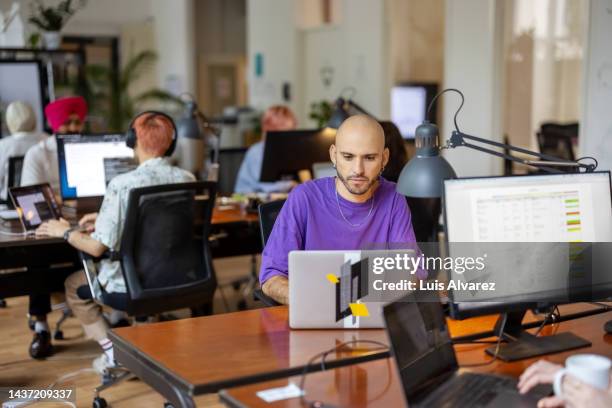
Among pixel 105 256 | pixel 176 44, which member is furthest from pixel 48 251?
pixel 176 44

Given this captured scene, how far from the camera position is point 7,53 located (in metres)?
7.85

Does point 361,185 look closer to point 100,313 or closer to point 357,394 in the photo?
point 357,394

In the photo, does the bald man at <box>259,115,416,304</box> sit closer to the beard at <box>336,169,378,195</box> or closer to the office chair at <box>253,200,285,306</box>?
the beard at <box>336,169,378,195</box>

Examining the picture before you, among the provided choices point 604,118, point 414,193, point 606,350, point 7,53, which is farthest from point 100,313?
point 7,53

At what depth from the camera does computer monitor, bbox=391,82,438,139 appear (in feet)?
27.2

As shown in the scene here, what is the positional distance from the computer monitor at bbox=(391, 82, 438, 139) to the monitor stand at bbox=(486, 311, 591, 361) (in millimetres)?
5950

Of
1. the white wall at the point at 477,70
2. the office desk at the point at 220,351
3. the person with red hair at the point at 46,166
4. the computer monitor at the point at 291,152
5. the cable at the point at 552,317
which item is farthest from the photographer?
the white wall at the point at 477,70

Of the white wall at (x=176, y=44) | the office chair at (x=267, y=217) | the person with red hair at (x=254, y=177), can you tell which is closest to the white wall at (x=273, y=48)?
the white wall at (x=176, y=44)

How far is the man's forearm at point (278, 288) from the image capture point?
273 cm

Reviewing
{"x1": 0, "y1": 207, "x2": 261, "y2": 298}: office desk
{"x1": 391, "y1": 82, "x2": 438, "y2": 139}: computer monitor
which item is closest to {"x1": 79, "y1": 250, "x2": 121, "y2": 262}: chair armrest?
{"x1": 0, "y1": 207, "x2": 261, "y2": 298}: office desk

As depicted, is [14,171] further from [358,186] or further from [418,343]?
[418,343]

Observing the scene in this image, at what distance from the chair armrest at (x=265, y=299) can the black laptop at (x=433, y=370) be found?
83cm

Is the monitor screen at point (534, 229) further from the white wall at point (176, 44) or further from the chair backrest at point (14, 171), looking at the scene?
the white wall at point (176, 44)

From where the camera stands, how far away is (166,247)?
3865 mm
